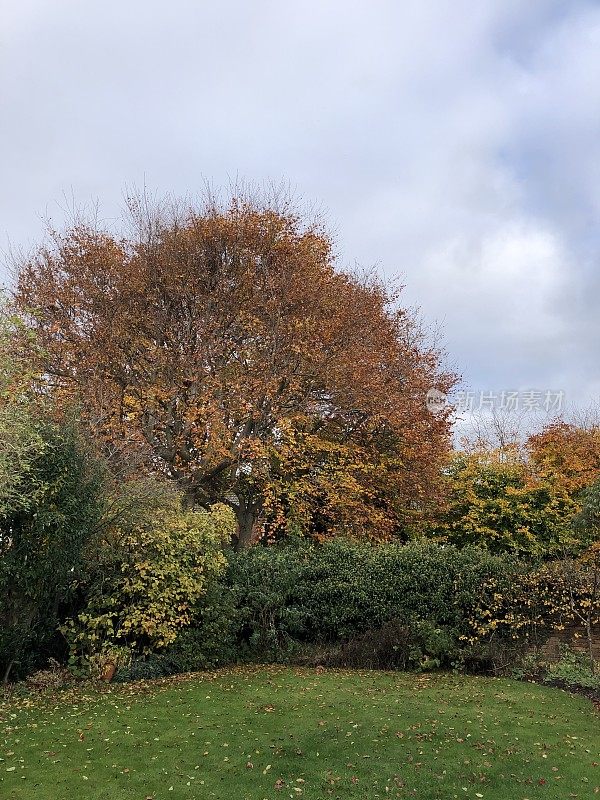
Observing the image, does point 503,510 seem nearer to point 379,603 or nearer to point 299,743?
point 379,603

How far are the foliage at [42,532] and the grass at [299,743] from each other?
6.31 ft

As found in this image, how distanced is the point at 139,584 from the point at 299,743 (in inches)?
225

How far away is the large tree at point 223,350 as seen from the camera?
18.6 meters

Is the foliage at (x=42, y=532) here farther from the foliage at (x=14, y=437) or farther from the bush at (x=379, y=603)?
the bush at (x=379, y=603)

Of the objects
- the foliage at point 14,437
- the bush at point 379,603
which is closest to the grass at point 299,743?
the bush at point 379,603

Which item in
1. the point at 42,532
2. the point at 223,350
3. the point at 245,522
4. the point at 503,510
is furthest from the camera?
the point at 503,510

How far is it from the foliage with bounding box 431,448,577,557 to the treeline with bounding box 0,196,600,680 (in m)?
0.10

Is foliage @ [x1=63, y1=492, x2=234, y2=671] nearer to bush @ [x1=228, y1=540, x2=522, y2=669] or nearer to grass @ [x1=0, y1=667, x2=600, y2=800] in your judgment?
grass @ [x1=0, y1=667, x2=600, y2=800]

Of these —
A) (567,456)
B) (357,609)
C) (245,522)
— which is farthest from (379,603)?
(567,456)

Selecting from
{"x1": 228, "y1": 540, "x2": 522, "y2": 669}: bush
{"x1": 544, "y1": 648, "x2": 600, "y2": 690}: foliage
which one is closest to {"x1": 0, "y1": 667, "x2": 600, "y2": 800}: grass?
{"x1": 544, "y1": 648, "x2": 600, "y2": 690}: foliage

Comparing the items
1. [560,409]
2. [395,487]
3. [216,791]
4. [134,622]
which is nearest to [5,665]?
[134,622]

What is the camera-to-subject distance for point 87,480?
40.3 ft

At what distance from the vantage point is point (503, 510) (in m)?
22.1

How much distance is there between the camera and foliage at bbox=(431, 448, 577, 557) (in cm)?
2217
